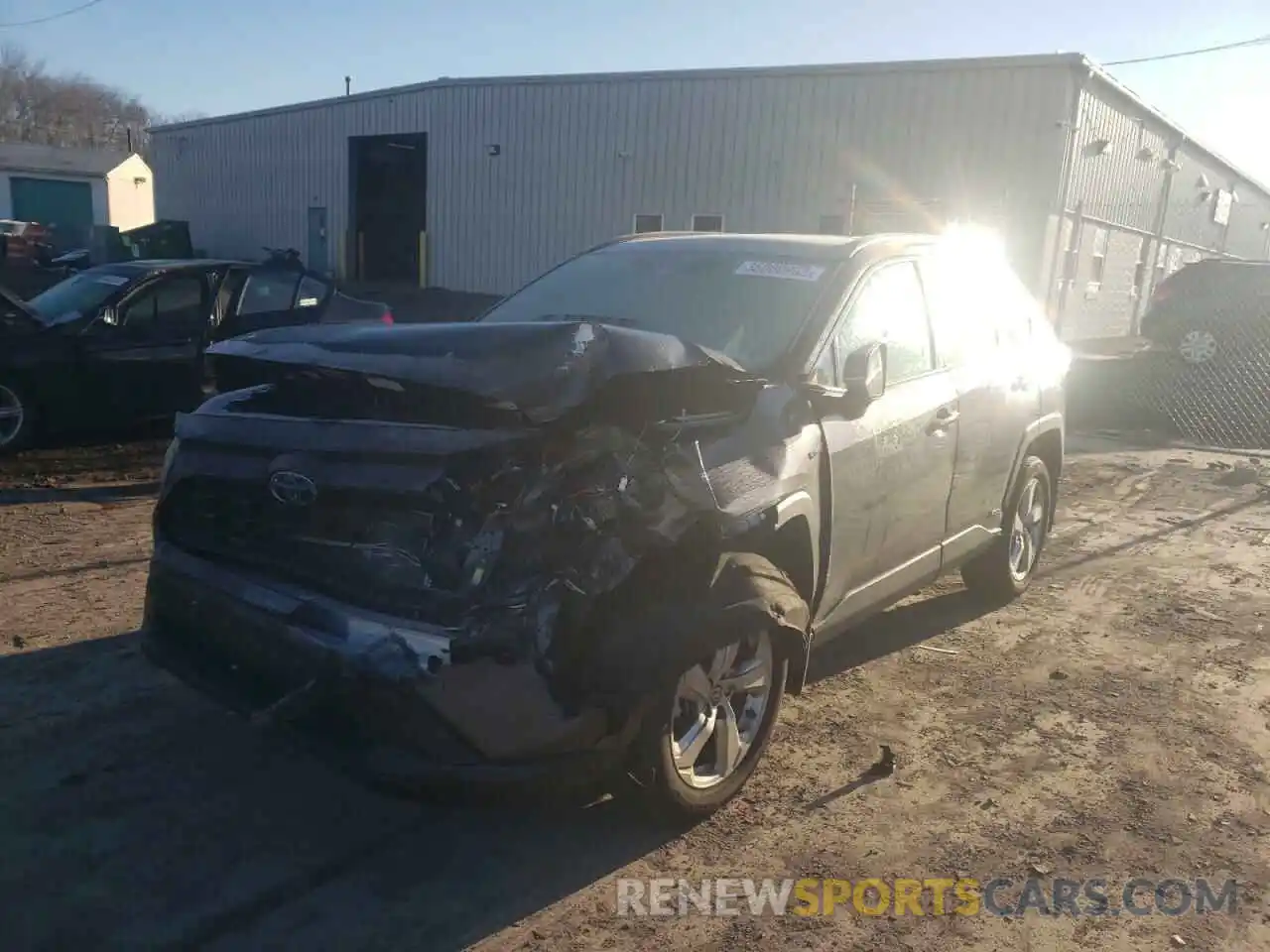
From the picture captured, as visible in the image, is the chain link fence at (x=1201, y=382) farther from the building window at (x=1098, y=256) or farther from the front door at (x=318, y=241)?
the front door at (x=318, y=241)

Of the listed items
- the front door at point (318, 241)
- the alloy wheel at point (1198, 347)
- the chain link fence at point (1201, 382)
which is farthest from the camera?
the front door at point (318, 241)

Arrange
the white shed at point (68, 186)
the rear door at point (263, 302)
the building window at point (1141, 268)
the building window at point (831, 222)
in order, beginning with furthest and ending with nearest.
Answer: the white shed at point (68, 186) < the building window at point (1141, 268) < the building window at point (831, 222) < the rear door at point (263, 302)

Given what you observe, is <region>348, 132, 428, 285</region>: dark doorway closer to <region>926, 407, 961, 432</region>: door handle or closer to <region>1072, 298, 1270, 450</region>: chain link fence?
<region>1072, 298, 1270, 450</region>: chain link fence

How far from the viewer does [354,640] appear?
2797mm

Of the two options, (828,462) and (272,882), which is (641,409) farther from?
(272,882)

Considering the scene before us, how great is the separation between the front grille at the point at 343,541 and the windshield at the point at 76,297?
230 inches

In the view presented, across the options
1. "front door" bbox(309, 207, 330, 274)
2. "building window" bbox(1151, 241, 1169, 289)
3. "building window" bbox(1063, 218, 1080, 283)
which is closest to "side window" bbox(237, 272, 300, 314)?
"building window" bbox(1063, 218, 1080, 283)

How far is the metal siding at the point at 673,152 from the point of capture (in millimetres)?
18078

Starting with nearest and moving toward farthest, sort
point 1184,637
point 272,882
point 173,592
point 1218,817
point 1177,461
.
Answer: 1. point 272,882
2. point 173,592
3. point 1218,817
4. point 1184,637
5. point 1177,461

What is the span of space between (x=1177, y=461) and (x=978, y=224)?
8.92 metres

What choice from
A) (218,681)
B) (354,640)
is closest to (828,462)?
(354,640)

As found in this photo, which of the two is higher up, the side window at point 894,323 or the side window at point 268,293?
the side window at point 894,323

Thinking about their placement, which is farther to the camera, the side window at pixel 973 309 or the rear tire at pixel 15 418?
the rear tire at pixel 15 418

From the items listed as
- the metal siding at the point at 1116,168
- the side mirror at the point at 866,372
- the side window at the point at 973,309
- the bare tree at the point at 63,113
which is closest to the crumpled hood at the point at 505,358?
the side mirror at the point at 866,372
